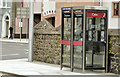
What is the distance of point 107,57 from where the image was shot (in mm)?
11602

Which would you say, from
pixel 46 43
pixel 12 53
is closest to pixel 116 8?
pixel 12 53

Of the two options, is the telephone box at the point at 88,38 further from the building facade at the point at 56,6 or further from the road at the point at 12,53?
the building facade at the point at 56,6

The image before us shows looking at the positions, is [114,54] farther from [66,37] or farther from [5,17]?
[5,17]

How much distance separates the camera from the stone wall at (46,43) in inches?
549

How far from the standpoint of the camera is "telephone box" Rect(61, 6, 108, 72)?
11320mm

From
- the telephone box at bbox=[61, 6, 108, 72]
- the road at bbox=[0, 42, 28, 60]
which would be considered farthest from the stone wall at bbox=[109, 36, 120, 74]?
the road at bbox=[0, 42, 28, 60]

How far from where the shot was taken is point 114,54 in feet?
37.5

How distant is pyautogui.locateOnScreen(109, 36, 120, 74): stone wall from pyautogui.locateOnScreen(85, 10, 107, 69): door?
251mm

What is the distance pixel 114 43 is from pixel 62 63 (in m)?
2.18

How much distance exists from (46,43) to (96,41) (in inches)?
145

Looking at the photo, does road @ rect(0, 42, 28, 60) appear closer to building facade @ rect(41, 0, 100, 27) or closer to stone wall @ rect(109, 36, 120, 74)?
stone wall @ rect(109, 36, 120, 74)

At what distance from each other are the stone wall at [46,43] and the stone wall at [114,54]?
9.65 ft

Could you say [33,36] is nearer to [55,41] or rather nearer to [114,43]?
[55,41]

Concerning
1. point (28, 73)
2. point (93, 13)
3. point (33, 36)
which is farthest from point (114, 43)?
point (33, 36)
